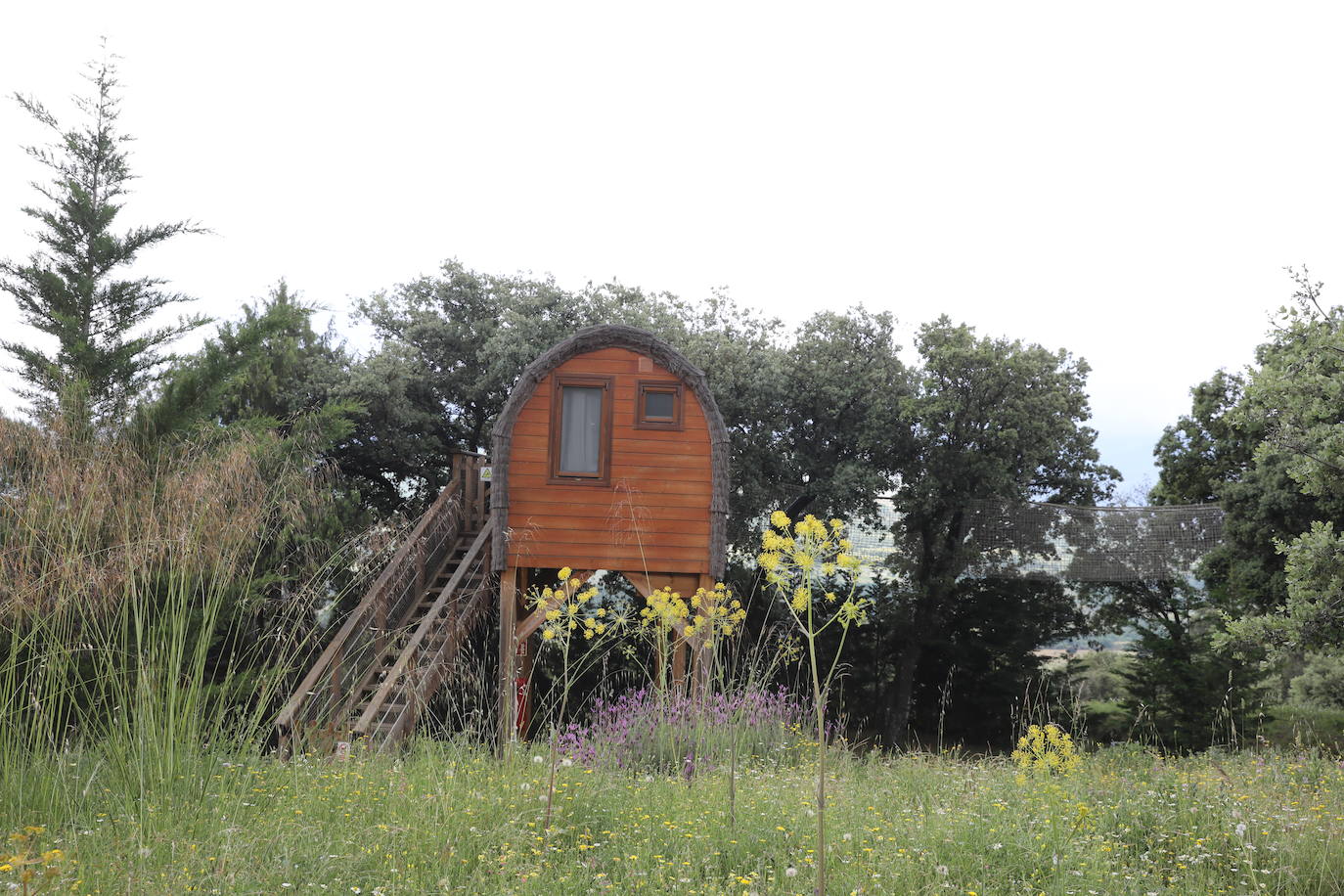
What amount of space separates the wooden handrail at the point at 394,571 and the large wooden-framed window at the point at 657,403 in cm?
279

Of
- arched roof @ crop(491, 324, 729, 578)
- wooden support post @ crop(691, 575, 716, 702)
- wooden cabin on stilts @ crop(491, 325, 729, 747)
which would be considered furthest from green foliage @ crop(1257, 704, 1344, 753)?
wooden support post @ crop(691, 575, 716, 702)

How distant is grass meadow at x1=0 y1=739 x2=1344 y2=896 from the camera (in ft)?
13.3

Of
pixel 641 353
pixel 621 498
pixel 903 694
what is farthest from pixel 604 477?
pixel 903 694

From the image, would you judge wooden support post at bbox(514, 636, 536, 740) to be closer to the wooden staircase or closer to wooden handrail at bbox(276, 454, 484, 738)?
the wooden staircase

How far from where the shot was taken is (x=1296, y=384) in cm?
970

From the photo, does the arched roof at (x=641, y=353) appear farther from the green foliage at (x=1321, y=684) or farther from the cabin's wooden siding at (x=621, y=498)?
the green foliage at (x=1321, y=684)

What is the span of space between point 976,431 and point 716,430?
781 centimetres

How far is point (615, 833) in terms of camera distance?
15.3ft

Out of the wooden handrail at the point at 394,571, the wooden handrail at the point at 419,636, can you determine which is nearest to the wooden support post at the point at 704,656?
the wooden handrail at the point at 394,571

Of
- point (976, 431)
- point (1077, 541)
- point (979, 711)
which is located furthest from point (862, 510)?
point (979, 711)

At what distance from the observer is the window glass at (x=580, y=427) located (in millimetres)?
11969

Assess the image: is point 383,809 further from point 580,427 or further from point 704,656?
point 580,427

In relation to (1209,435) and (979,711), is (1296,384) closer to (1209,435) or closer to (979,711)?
(1209,435)

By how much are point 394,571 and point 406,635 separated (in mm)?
939
